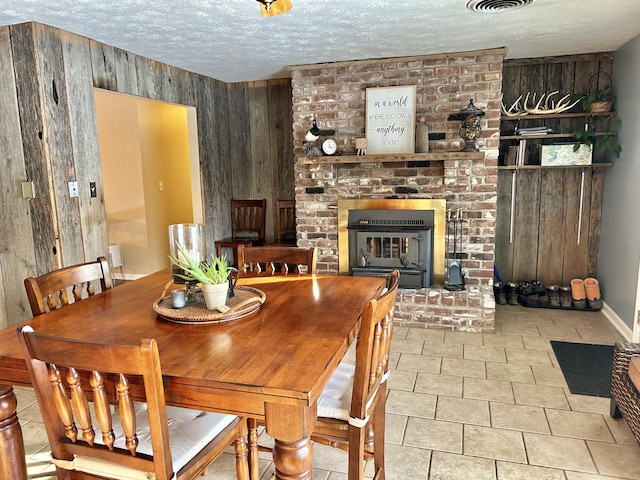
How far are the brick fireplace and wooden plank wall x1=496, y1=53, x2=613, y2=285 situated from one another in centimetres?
77

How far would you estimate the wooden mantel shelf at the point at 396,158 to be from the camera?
3812 mm

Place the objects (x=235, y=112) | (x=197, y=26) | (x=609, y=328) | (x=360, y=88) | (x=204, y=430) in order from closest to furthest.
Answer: (x=204, y=430) < (x=197, y=26) < (x=609, y=328) < (x=360, y=88) < (x=235, y=112)

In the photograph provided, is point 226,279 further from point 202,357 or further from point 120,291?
point 120,291

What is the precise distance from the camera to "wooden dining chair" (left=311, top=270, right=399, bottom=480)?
146cm

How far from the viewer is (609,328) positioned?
152 inches

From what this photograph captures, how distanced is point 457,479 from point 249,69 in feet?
12.4

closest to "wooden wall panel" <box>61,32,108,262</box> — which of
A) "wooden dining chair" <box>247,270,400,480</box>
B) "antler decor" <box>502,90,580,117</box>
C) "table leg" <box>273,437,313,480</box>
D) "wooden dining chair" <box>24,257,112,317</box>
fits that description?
"wooden dining chair" <box>24,257,112,317</box>

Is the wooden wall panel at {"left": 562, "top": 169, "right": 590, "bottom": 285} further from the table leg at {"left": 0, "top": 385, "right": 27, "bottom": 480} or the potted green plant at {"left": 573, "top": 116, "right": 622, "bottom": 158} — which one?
the table leg at {"left": 0, "top": 385, "right": 27, "bottom": 480}

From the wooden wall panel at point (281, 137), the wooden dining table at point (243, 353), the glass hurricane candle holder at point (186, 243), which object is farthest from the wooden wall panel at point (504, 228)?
the glass hurricane candle holder at point (186, 243)

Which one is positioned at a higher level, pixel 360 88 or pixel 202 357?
pixel 360 88

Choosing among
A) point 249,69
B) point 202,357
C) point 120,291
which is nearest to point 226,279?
point 202,357

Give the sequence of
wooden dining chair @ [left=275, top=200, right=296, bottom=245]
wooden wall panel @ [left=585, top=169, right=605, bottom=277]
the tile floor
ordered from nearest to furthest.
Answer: the tile floor, wooden wall panel @ [left=585, top=169, right=605, bottom=277], wooden dining chair @ [left=275, top=200, right=296, bottom=245]

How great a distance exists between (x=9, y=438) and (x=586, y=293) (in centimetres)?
445

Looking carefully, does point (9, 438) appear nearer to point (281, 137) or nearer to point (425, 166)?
point (425, 166)
